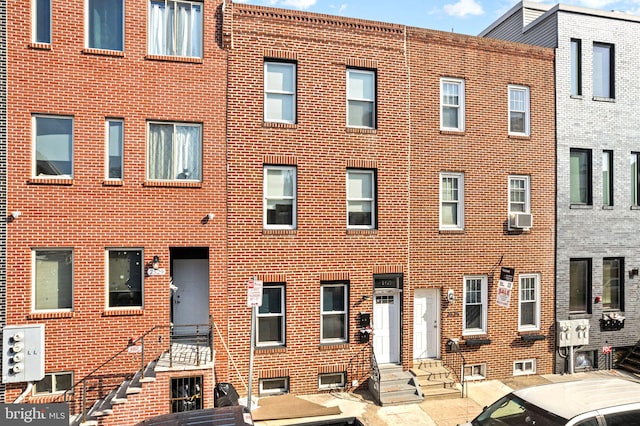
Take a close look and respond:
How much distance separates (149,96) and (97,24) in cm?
214

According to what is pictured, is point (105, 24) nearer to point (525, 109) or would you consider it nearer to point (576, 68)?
point (525, 109)

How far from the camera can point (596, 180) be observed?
13.7 meters

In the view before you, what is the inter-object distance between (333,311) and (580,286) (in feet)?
27.2

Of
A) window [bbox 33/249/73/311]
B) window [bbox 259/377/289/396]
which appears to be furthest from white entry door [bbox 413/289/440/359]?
window [bbox 33/249/73/311]

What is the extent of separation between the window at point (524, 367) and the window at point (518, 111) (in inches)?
276

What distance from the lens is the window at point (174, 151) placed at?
10617 mm

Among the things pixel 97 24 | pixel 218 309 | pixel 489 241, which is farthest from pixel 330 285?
pixel 97 24

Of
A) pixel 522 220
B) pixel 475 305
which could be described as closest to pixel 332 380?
pixel 475 305

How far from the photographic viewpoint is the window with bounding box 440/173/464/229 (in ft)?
41.7

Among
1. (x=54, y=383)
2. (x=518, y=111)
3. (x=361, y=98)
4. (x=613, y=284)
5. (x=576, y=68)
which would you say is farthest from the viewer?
(x=613, y=284)

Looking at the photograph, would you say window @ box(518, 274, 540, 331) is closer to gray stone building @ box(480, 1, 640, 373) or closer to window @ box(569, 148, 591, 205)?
gray stone building @ box(480, 1, 640, 373)

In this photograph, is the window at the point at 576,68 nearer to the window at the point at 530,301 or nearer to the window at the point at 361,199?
the window at the point at 530,301

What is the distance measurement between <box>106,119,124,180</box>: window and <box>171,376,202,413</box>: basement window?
5018mm

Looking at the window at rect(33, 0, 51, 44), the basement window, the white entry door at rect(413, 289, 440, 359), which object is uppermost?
the window at rect(33, 0, 51, 44)
